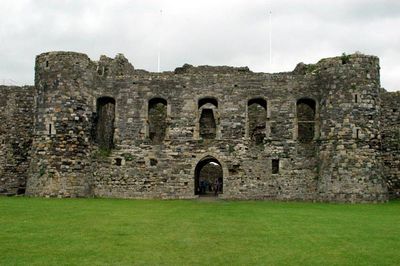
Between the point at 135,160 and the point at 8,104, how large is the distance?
8670 millimetres

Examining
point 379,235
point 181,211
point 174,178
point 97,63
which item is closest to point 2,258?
point 379,235

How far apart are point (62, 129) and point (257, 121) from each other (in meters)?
10.9

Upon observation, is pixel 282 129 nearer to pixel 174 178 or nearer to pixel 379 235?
pixel 174 178

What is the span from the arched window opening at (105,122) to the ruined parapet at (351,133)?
441 inches

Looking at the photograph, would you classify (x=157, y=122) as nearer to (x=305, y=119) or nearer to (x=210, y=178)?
(x=305, y=119)

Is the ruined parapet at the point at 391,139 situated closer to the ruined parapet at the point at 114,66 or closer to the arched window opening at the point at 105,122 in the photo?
the ruined parapet at the point at 114,66

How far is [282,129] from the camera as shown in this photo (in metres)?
28.5

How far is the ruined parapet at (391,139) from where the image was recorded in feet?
97.4

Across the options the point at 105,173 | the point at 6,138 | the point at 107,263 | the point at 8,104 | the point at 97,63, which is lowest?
the point at 107,263

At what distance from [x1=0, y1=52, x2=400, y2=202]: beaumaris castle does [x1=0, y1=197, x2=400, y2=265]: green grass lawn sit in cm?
786

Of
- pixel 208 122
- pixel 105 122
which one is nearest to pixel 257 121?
pixel 208 122

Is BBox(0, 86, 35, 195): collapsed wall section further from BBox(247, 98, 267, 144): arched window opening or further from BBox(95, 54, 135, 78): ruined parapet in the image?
BBox(247, 98, 267, 144): arched window opening

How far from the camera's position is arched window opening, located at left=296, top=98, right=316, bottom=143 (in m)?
29.6

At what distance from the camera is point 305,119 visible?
1229 inches
